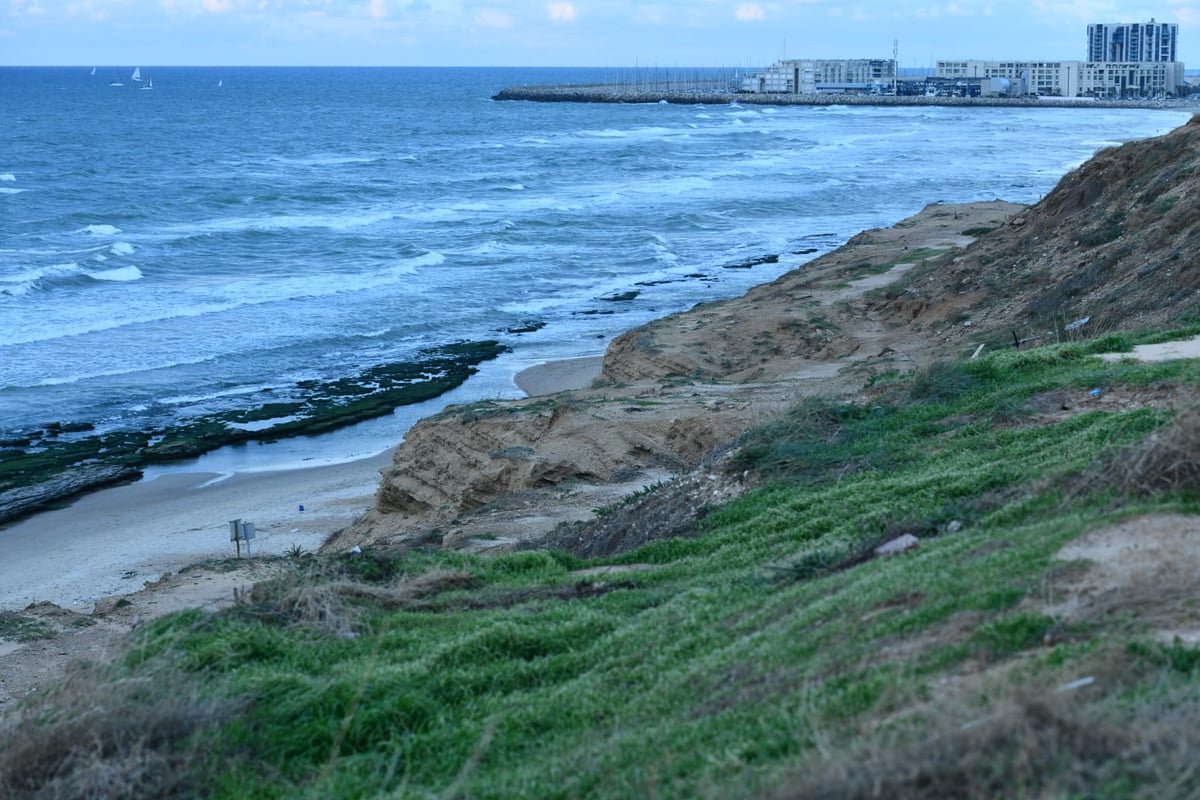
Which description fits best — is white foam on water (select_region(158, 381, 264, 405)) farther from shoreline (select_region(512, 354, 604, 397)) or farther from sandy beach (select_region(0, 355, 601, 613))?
shoreline (select_region(512, 354, 604, 397))

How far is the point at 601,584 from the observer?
9.74 m

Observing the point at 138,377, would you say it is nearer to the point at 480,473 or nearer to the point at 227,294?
the point at 227,294

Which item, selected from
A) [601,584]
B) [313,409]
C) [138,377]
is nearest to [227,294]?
[138,377]

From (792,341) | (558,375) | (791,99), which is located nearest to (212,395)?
(558,375)

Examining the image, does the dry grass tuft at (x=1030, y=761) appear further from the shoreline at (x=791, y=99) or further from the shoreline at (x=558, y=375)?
the shoreline at (x=791, y=99)

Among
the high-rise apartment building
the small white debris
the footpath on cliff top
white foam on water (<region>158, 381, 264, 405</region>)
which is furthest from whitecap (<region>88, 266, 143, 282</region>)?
the high-rise apartment building

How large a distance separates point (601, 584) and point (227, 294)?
103ft

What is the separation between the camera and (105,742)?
6781 millimetres

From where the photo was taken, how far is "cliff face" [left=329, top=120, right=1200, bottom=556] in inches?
657

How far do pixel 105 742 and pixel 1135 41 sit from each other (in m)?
187

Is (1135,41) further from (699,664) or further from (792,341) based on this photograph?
(699,664)

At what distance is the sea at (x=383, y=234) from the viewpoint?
98.2 feet

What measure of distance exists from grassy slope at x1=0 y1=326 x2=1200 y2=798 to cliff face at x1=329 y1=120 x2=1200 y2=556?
299 cm

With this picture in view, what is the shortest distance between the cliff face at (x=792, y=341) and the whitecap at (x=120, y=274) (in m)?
20.5
